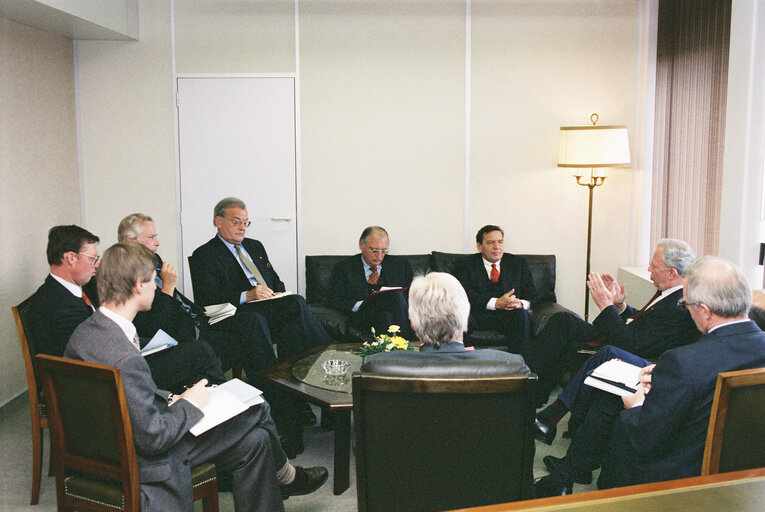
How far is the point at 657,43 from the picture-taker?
5.40 m

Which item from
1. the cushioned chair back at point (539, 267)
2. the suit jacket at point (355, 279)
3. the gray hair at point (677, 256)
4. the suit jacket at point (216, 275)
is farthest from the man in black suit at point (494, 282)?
the suit jacket at point (216, 275)

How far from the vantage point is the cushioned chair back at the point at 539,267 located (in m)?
5.36

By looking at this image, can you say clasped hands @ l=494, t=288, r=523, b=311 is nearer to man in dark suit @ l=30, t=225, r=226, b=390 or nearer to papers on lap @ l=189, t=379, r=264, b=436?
man in dark suit @ l=30, t=225, r=226, b=390

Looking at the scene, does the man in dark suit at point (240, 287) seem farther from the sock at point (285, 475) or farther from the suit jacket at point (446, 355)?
the suit jacket at point (446, 355)

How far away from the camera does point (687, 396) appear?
92.4 inches

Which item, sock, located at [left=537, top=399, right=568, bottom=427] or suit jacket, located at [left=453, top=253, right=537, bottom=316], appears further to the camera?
suit jacket, located at [left=453, top=253, right=537, bottom=316]

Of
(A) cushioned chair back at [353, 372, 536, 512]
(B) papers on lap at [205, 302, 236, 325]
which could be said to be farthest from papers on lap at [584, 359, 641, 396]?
(B) papers on lap at [205, 302, 236, 325]

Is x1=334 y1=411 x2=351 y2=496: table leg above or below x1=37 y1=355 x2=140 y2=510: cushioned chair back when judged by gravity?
below

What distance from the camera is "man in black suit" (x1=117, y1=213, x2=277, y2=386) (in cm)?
405

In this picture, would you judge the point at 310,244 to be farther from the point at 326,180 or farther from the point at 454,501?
the point at 454,501

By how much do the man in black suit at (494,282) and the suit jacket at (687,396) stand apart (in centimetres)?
239

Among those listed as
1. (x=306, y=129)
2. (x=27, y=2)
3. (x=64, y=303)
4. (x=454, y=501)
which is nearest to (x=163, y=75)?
(x=306, y=129)

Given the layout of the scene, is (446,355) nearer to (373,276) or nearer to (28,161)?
(373,276)

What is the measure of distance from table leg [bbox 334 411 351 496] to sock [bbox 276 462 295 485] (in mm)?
343
